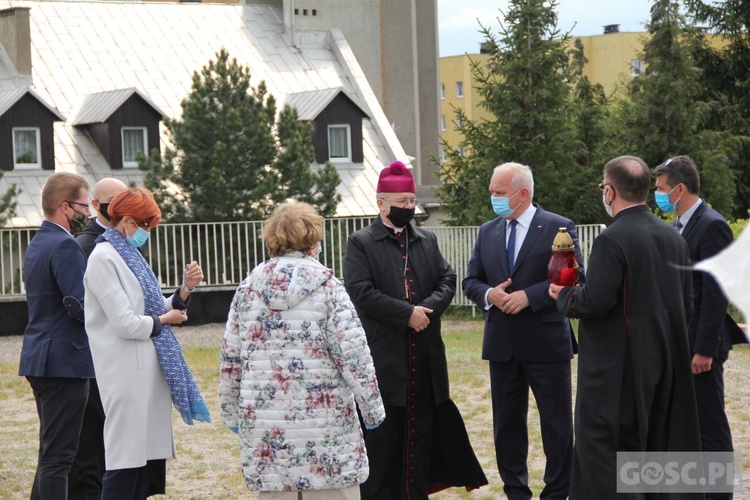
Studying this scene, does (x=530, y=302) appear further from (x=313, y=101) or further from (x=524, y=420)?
(x=313, y=101)

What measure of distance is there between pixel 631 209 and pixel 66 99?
2378cm

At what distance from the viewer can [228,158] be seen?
77.2 ft

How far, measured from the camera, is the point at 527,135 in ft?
76.2

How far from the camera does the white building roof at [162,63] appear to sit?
27375 mm

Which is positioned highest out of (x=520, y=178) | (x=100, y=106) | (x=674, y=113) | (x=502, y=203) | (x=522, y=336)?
(x=100, y=106)

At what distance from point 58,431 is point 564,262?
311 cm

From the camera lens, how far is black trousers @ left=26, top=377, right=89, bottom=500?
6.52 meters

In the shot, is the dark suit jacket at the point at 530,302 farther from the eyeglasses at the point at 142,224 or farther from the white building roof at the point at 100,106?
the white building roof at the point at 100,106

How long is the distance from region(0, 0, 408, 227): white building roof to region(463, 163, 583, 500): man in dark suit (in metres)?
19.5

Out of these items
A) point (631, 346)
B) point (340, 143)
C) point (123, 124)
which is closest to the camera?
point (631, 346)

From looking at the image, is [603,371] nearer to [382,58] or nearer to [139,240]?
[139,240]

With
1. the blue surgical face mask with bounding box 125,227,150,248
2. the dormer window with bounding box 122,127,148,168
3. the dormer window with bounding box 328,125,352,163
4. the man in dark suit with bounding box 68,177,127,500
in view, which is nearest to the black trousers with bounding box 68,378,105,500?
the man in dark suit with bounding box 68,177,127,500

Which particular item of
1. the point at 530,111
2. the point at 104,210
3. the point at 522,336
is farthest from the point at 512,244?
the point at 530,111

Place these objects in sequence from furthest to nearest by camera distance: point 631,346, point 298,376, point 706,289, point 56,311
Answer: point 706,289 → point 56,311 → point 631,346 → point 298,376
